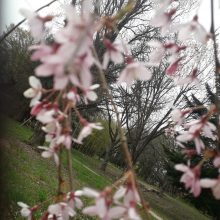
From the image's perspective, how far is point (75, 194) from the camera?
51.3 inches

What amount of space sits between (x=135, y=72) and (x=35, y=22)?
233 millimetres

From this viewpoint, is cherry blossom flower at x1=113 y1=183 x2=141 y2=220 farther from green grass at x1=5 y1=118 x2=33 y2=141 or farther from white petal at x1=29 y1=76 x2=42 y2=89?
green grass at x1=5 y1=118 x2=33 y2=141

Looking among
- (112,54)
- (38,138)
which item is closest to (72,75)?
(112,54)

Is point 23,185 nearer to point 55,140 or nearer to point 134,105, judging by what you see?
point 55,140

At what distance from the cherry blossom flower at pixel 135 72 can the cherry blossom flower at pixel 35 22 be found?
0.64ft

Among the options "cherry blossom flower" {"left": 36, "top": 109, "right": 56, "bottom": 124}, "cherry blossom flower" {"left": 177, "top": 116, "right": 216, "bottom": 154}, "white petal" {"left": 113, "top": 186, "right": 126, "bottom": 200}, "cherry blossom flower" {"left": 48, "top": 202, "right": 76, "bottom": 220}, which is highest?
"cherry blossom flower" {"left": 177, "top": 116, "right": 216, "bottom": 154}

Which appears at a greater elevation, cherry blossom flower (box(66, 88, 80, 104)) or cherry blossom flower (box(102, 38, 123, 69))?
cherry blossom flower (box(102, 38, 123, 69))

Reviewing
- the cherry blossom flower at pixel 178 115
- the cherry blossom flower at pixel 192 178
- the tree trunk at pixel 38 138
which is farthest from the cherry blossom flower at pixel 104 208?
the tree trunk at pixel 38 138

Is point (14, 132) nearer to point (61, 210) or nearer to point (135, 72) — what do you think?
point (61, 210)

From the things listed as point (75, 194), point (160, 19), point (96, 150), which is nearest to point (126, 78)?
point (160, 19)

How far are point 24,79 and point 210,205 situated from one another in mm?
8976

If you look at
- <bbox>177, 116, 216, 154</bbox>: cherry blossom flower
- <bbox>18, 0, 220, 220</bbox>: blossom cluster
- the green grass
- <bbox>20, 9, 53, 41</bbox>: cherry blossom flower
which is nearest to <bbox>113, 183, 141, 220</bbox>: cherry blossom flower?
<bbox>18, 0, 220, 220</bbox>: blossom cluster

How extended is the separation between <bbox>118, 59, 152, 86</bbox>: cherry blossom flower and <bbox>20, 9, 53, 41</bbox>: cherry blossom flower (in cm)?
20

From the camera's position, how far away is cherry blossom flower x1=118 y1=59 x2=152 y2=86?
953 millimetres
